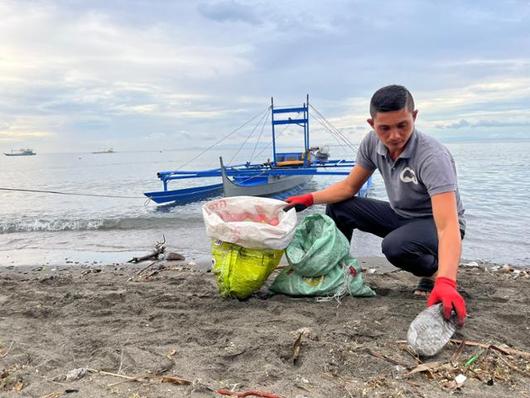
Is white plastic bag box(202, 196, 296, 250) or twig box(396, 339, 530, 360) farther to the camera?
white plastic bag box(202, 196, 296, 250)

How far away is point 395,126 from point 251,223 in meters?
1.08

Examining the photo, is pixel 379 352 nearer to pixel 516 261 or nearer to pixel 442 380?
pixel 442 380

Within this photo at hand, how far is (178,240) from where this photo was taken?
731 cm

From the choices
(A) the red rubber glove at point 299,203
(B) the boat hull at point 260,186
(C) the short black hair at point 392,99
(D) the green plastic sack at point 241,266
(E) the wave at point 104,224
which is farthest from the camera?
(B) the boat hull at point 260,186

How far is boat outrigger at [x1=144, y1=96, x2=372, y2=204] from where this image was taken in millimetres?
10891

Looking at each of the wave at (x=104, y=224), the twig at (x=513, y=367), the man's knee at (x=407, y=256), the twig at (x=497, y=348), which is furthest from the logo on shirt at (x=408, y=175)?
the wave at (x=104, y=224)

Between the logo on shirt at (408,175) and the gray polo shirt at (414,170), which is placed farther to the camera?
the logo on shirt at (408,175)

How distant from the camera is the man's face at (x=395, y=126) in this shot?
257cm

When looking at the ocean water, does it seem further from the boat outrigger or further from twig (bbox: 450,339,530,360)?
twig (bbox: 450,339,530,360)

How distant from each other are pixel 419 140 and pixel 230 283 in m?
1.53

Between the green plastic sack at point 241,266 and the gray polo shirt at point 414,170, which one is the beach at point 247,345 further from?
the gray polo shirt at point 414,170

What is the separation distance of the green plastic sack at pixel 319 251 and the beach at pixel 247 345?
0.72 ft

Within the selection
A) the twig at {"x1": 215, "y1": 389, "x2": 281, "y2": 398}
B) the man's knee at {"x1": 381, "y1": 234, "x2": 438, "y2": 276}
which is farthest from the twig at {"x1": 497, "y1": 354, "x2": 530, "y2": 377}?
the twig at {"x1": 215, "y1": 389, "x2": 281, "y2": 398}

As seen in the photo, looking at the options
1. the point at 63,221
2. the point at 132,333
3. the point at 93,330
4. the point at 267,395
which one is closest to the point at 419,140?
the point at 267,395
